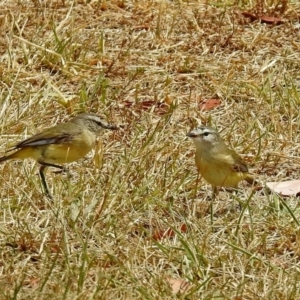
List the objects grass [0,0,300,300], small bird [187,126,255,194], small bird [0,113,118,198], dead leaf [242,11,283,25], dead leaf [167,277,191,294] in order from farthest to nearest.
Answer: dead leaf [242,11,283,25] < small bird [0,113,118,198] < small bird [187,126,255,194] < grass [0,0,300,300] < dead leaf [167,277,191,294]

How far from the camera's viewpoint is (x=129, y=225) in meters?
5.91

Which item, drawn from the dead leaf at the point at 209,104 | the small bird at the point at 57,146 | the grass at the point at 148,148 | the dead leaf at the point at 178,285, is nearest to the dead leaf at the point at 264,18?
the grass at the point at 148,148

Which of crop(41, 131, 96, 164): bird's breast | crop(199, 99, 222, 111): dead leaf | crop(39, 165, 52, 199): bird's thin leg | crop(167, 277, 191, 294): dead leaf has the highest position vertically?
crop(167, 277, 191, 294): dead leaf

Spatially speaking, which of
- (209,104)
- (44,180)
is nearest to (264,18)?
(209,104)

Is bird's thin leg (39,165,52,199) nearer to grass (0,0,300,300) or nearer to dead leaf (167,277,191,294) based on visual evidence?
grass (0,0,300,300)

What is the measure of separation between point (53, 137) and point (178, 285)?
183cm

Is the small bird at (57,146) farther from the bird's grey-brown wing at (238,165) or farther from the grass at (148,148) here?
the bird's grey-brown wing at (238,165)

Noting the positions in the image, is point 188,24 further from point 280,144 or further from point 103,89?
point 280,144

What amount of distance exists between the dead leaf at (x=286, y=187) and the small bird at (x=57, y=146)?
1235mm

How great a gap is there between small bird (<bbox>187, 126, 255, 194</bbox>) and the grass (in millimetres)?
128

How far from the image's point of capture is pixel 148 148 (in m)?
7.02

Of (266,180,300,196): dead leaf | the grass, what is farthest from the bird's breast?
(266,180,300,196): dead leaf

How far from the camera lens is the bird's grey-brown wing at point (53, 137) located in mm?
6621

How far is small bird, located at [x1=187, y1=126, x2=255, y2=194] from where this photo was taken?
257 inches
